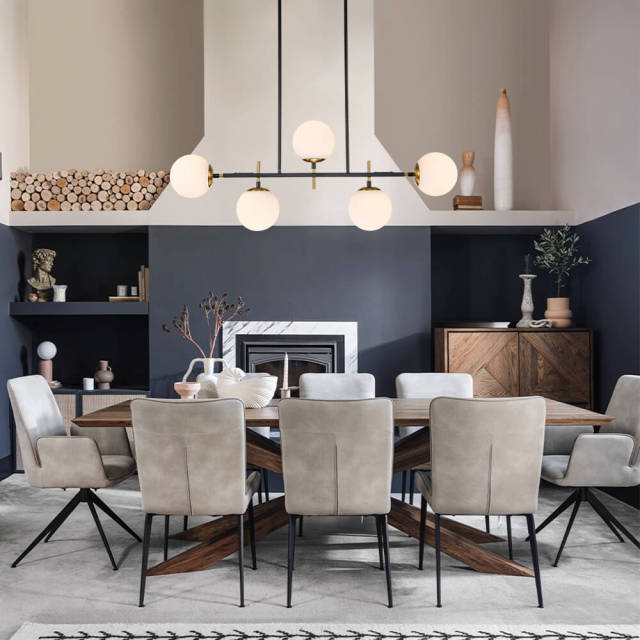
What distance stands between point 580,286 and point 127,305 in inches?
150

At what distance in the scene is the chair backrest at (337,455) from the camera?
8.80 ft

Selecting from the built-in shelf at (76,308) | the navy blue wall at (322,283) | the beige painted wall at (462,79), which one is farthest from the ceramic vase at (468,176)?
the built-in shelf at (76,308)

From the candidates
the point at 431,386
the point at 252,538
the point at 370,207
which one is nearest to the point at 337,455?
the point at 252,538

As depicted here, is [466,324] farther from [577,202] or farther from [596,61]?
[596,61]

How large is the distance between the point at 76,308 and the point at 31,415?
228cm

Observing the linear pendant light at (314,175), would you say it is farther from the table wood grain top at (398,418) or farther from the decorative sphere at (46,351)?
the decorative sphere at (46,351)

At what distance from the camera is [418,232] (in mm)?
5359

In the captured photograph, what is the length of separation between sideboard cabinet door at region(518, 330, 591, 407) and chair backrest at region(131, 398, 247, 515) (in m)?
2.96

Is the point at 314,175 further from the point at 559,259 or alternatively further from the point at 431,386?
the point at 559,259

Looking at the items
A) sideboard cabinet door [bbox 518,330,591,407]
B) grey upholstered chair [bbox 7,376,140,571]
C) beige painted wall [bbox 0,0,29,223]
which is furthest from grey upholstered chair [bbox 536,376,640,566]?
beige painted wall [bbox 0,0,29,223]

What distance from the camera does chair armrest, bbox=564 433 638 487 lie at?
3205 millimetres

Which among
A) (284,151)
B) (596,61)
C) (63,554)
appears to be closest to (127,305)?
(284,151)

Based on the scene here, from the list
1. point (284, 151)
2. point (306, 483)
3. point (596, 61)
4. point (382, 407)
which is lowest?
point (306, 483)

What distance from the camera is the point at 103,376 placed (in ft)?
18.5
